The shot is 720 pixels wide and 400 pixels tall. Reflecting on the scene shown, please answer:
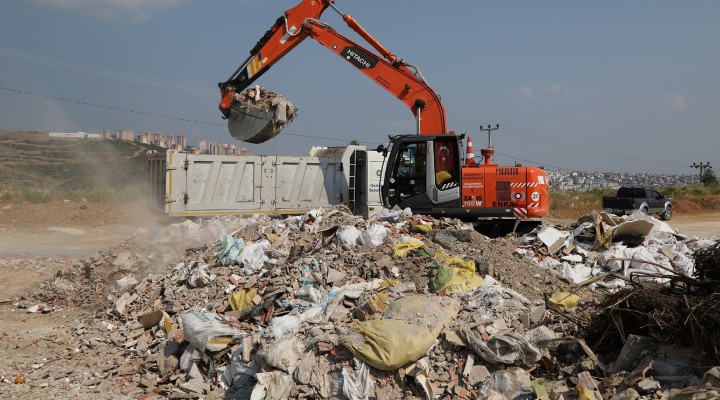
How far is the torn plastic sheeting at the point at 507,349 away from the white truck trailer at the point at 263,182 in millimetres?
7782

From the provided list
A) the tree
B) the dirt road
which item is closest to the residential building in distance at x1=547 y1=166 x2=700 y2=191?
the tree

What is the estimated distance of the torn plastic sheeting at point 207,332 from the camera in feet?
17.9

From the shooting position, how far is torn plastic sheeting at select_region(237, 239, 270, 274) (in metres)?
7.40

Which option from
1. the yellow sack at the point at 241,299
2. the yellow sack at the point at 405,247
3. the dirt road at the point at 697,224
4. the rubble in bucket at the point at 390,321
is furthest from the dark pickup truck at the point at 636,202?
the yellow sack at the point at 241,299

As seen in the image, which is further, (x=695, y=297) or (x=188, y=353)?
(x=188, y=353)

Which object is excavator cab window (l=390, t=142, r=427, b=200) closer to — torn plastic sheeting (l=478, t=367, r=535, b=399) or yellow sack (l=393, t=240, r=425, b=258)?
yellow sack (l=393, t=240, r=425, b=258)

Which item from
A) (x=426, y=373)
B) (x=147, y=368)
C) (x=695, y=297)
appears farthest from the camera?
(x=147, y=368)

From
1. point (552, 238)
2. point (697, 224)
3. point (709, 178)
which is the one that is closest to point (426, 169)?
point (552, 238)

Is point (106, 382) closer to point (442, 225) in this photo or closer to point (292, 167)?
point (442, 225)

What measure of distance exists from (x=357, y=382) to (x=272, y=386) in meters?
0.70

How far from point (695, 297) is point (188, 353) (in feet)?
14.5

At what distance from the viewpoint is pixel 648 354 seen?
175 inches

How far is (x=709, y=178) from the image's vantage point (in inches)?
1580

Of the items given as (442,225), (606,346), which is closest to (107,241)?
(442,225)
